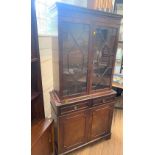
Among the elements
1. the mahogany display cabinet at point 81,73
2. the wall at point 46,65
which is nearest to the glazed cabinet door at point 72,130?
the mahogany display cabinet at point 81,73

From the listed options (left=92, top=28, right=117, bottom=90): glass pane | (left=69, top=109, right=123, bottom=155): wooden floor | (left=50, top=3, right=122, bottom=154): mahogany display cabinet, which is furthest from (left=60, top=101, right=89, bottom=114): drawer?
(left=69, top=109, right=123, bottom=155): wooden floor

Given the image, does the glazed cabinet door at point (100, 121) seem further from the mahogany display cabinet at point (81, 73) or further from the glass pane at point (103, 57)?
the glass pane at point (103, 57)

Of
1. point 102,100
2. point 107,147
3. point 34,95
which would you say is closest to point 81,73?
point 102,100

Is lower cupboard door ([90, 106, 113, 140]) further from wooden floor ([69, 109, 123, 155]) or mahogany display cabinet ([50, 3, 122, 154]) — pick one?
wooden floor ([69, 109, 123, 155])

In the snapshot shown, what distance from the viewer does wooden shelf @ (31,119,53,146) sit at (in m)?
1.28

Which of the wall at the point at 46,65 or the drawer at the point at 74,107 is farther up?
the wall at the point at 46,65

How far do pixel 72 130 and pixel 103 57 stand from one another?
969 mm

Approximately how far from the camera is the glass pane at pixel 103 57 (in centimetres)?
164

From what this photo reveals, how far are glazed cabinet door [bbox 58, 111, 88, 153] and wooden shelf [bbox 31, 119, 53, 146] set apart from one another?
0.17 meters

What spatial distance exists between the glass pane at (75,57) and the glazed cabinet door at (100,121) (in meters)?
0.36

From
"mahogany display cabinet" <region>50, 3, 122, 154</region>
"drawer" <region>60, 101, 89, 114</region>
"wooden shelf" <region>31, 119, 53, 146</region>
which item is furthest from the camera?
"drawer" <region>60, 101, 89, 114</region>

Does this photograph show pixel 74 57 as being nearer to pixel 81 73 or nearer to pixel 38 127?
pixel 81 73
